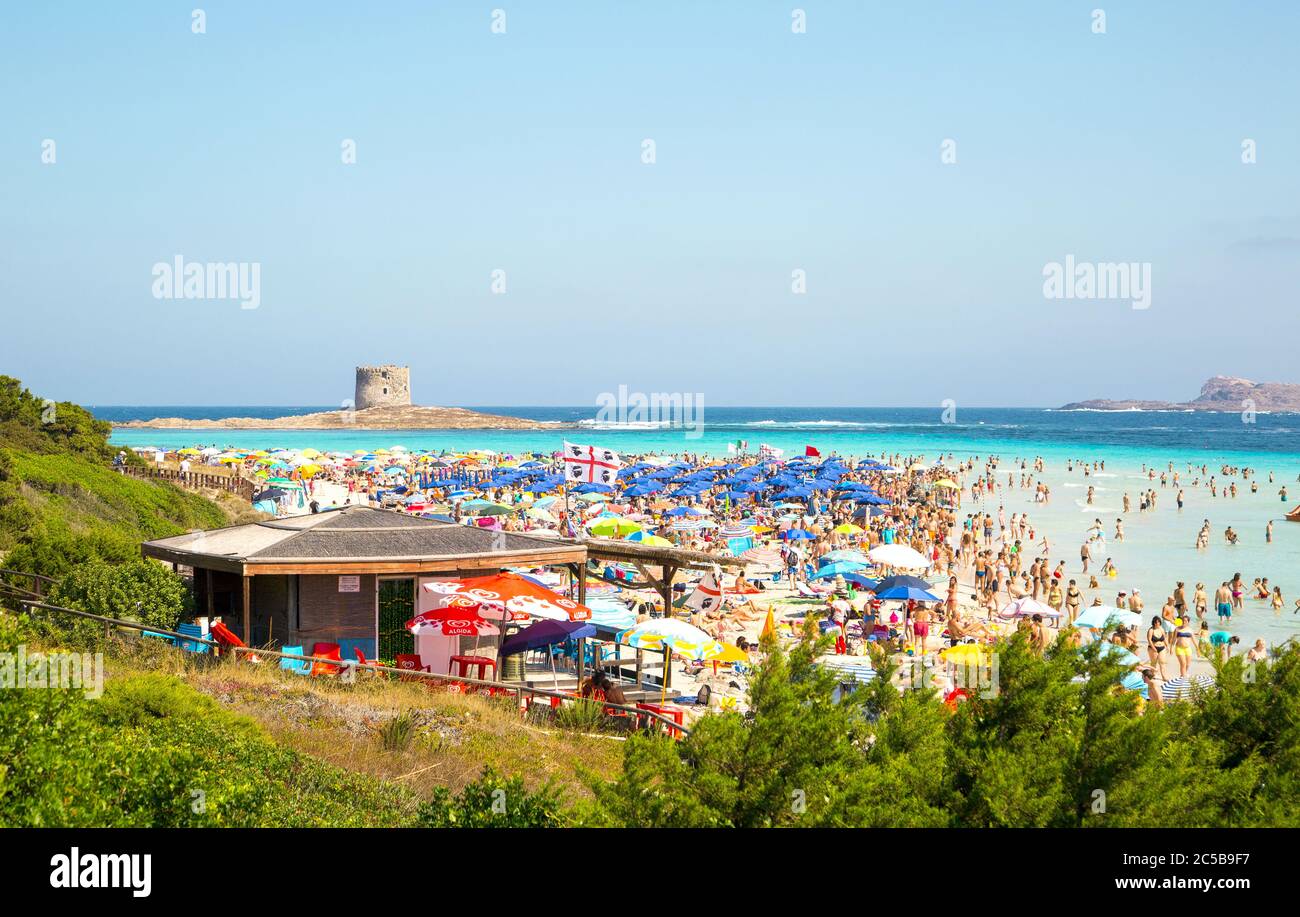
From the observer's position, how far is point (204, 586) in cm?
1528

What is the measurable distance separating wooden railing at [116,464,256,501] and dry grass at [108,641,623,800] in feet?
79.5

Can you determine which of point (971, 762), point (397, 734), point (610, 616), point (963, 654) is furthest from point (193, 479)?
point (971, 762)

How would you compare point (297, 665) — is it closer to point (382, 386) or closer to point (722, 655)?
point (722, 655)

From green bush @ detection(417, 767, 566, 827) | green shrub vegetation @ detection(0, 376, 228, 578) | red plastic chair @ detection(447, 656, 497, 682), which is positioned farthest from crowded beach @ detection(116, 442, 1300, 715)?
green shrub vegetation @ detection(0, 376, 228, 578)

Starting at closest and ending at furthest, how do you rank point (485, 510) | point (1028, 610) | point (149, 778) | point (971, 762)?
point (149, 778) < point (971, 762) < point (1028, 610) < point (485, 510)

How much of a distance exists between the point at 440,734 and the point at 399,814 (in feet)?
8.83

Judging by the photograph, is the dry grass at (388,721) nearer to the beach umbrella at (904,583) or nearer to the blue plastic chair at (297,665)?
the blue plastic chair at (297,665)

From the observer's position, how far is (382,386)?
164 metres

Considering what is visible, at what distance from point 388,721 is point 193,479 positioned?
109 feet

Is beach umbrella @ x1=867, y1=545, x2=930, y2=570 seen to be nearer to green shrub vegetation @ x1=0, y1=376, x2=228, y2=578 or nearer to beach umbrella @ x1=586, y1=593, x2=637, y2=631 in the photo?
beach umbrella @ x1=586, y1=593, x2=637, y2=631

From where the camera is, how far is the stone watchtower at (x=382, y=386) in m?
164

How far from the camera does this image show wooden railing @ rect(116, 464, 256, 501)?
34.1 metres

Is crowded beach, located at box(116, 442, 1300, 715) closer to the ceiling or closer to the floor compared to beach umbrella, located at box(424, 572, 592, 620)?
closer to the floor
